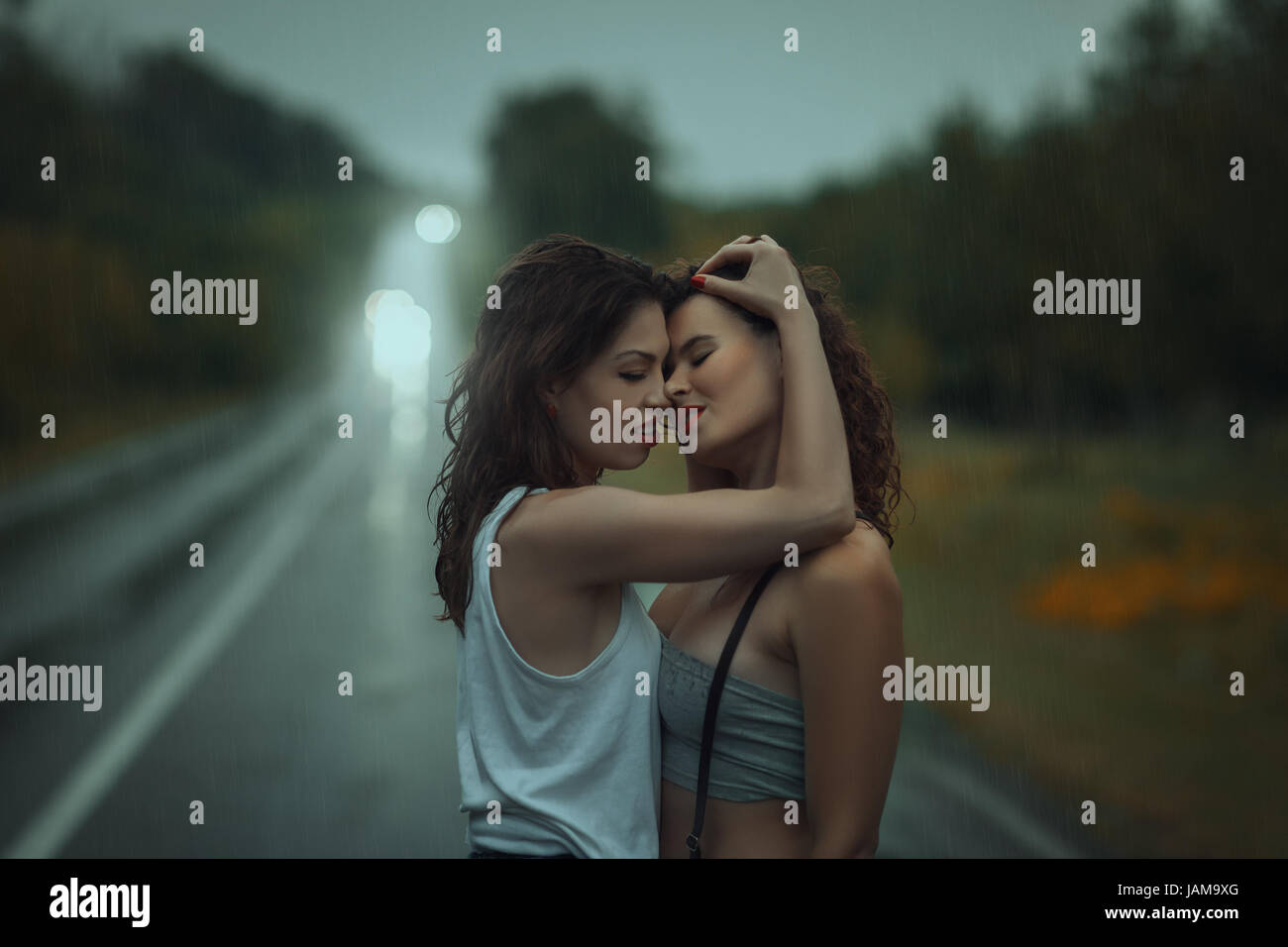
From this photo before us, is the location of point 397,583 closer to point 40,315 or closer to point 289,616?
point 289,616

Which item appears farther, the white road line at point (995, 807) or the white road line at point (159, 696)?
the white road line at point (159, 696)

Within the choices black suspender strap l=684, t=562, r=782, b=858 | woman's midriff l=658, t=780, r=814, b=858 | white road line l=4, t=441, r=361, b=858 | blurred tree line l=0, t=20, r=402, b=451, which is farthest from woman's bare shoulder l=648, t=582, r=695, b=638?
blurred tree line l=0, t=20, r=402, b=451

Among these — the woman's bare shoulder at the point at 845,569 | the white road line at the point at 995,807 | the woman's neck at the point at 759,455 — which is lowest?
the white road line at the point at 995,807

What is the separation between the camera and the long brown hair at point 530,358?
293 cm

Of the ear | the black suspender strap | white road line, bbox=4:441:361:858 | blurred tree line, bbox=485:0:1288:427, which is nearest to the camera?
the black suspender strap

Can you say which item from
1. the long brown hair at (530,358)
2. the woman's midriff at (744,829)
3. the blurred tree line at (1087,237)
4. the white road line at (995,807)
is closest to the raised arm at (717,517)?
the long brown hair at (530,358)

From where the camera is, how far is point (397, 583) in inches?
542

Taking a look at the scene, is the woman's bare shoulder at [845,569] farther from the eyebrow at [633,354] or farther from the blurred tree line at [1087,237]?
the blurred tree line at [1087,237]

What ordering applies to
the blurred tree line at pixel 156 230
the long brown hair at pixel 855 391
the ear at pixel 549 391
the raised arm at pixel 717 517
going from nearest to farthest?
1. the raised arm at pixel 717 517
2. the ear at pixel 549 391
3. the long brown hair at pixel 855 391
4. the blurred tree line at pixel 156 230

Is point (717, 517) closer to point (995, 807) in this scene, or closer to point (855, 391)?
point (855, 391)

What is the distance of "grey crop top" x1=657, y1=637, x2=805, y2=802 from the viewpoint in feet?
9.45

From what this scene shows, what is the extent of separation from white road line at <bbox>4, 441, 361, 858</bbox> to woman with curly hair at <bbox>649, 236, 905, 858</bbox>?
183 inches

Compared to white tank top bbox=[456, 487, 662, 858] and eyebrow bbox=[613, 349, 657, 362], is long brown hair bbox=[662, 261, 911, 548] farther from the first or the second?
white tank top bbox=[456, 487, 662, 858]
